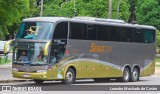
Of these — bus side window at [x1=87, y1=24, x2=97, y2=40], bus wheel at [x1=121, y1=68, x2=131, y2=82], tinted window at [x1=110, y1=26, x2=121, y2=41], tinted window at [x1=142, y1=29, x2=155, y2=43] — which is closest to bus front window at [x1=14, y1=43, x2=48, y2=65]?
bus side window at [x1=87, y1=24, x2=97, y2=40]

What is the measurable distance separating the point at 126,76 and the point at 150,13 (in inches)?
1681

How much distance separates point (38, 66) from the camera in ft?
80.3

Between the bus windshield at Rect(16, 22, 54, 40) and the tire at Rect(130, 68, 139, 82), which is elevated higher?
the bus windshield at Rect(16, 22, 54, 40)

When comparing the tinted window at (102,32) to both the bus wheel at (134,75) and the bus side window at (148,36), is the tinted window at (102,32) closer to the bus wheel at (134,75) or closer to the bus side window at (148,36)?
the bus wheel at (134,75)

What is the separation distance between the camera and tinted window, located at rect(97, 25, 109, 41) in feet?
91.8

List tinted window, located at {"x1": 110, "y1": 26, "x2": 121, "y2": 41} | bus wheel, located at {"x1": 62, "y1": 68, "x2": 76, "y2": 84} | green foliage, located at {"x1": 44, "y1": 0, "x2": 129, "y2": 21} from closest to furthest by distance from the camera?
bus wheel, located at {"x1": 62, "y1": 68, "x2": 76, "y2": 84} → tinted window, located at {"x1": 110, "y1": 26, "x2": 121, "y2": 41} → green foliage, located at {"x1": 44, "y1": 0, "x2": 129, "y2": 21}

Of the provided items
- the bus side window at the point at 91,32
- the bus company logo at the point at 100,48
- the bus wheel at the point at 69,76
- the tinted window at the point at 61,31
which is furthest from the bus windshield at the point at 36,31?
the bus company logo at the point at 100,48

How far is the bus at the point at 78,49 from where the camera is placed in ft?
80.4

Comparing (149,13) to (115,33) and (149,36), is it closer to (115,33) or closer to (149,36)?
(149,36)

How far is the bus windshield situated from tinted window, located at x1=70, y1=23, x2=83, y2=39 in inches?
62.5

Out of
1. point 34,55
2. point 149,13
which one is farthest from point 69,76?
point 149,13

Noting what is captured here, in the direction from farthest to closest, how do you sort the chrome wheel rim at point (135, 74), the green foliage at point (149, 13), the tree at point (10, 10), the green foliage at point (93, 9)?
the green foliage at point (93, 9) → the green foliage at point (149, 13) → the tree at point (10, 10) → the chrome wheel rim at point (135, 74)

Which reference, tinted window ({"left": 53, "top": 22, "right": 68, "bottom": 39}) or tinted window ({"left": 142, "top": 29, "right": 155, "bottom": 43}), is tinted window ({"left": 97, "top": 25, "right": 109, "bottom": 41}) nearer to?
tinted window ({"left": 53, "top": 22, "right": 68, "bottom": 39})

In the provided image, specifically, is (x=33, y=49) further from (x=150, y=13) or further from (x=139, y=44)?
(x=150, y=13)
